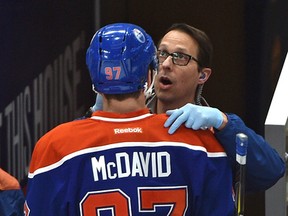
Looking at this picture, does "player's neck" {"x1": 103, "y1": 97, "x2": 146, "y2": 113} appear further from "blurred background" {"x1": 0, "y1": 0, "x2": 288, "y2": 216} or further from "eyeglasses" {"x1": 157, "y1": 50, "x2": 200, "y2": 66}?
"blurred background" {"x1": 0, "y1": 0, "x2": 288, "y2": 216}

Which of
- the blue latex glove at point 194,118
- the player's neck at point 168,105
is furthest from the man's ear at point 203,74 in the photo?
the blue latex glove at point 194,118

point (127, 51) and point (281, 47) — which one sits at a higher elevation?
point (127, 51)

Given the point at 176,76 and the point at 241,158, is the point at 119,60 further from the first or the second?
the point at 176,76

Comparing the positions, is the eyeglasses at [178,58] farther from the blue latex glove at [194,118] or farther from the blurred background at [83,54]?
the blurred background at [83,54]

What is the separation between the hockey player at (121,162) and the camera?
299cm

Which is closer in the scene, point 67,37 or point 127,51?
point 127,51

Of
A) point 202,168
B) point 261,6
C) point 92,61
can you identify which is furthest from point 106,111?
point 261,6

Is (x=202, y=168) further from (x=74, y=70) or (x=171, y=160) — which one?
(x=74, y=70)

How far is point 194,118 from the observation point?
3.06m

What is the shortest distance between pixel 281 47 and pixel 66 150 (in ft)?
9.87

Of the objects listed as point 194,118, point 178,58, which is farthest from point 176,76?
point 194,118

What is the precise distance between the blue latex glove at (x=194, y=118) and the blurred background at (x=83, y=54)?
265 centimetres

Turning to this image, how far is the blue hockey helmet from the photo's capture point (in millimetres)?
3025

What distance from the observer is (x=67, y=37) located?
5926 millimetres
